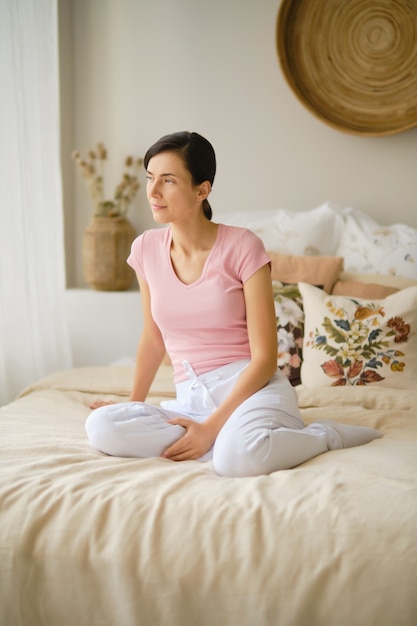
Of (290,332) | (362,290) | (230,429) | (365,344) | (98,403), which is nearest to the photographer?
(230,429)

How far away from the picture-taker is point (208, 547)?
1.27 metres

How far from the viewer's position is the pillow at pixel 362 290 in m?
2.69

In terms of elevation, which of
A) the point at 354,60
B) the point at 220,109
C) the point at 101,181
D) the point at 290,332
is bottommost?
the point at 290,332

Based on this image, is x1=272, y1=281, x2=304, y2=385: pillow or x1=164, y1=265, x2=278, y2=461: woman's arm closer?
x1=164, y1=265, x2=278, y2=461: woman's arm

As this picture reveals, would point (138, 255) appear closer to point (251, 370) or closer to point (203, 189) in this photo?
point (203, 189)

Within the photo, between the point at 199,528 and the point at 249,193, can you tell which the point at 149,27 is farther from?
the point at 199,528

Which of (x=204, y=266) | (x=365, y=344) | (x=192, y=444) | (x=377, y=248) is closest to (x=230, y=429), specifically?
(x=192, y=444)

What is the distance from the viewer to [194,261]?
1960 millimetres

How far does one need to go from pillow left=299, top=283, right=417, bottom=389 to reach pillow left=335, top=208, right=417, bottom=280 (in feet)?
1.66

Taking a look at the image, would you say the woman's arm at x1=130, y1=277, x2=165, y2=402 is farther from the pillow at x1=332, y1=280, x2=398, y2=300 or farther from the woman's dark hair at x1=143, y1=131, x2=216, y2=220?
the pillow at x1=332, y1=280, x2=398, y2=300

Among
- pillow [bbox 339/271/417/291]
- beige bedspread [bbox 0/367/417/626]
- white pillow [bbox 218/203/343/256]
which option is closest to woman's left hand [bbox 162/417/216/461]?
beige bedspread [bbox 0/367/417/626]

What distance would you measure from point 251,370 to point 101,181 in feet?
7.07

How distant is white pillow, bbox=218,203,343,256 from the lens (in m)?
3.10

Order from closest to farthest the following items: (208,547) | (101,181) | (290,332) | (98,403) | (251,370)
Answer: (208,547)
(251,370)
(98,403)
(290,332)
(101,181)
